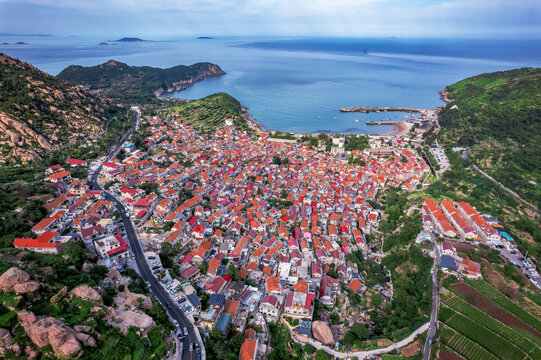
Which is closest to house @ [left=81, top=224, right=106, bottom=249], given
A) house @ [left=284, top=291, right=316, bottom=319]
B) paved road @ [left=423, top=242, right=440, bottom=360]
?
house @ [left=284, top=291, right=316, bottom=319]

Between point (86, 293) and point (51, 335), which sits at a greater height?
point (51, 335)

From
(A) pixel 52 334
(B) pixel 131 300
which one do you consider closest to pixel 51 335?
(A) pixel 52 334

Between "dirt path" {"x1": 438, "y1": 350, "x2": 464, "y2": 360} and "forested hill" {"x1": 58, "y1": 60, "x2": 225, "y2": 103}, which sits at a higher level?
"forested hill" {"x1": 58, "y1": 60, "x2": 225, "y2": 103}

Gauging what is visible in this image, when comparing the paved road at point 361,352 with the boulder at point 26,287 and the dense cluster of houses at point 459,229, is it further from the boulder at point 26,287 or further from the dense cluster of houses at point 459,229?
the boulder at point 26,287

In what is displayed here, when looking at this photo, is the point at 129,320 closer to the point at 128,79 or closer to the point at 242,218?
the point at 242,218

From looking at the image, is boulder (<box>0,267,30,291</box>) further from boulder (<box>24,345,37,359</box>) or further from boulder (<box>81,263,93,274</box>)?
boulder (<box>81,263,93,274</box>)

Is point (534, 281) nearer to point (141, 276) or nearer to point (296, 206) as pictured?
point (296, 206)

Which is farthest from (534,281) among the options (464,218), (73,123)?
(73,123)
